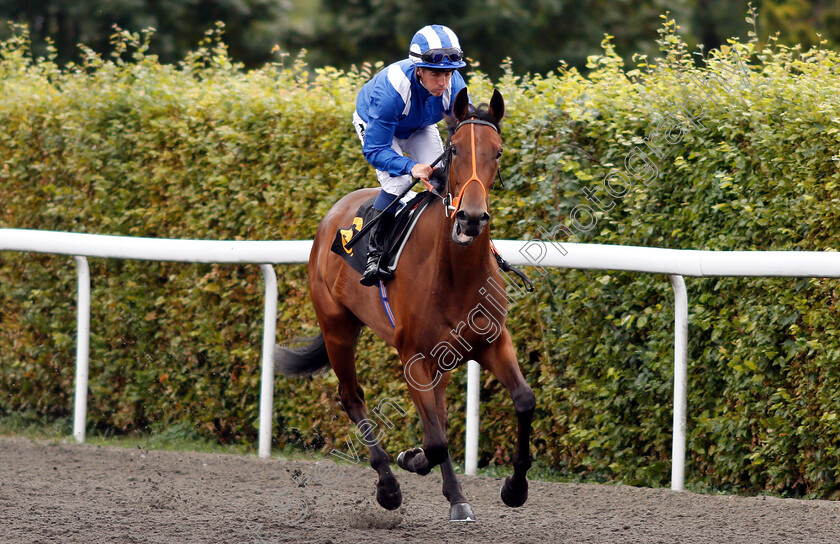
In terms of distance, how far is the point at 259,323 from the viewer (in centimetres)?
707

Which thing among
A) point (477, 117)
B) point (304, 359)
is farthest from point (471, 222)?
point (304, 359)

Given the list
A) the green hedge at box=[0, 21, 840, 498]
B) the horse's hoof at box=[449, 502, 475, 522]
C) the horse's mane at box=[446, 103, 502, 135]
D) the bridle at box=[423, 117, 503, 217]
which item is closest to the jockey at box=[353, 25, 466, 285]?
the bridle at box=[423, 117, 503, 217]

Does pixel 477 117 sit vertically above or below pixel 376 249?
above

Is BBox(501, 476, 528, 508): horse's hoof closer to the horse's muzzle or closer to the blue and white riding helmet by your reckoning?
the horse's muzzle

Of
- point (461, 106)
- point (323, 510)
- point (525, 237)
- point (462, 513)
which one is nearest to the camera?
point (461, 106)

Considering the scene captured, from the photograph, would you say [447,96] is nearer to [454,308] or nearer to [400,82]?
[400,82]

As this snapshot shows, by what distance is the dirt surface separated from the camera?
4.45 m

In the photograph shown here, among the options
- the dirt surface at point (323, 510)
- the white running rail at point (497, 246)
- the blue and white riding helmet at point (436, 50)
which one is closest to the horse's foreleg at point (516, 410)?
the dirt surface at point (323, 510)

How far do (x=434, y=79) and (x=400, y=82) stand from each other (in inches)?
7.2

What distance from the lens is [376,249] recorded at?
499cm

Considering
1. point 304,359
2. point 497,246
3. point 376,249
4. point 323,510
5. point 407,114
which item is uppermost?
point 407,114

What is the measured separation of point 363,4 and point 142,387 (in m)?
13.2

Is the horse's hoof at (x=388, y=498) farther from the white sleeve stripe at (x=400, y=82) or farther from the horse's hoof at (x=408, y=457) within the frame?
the white sleeve stripe at (x=400, y=82)

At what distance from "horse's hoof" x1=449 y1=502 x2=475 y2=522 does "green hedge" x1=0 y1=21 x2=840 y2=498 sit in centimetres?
122
